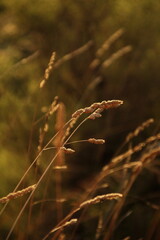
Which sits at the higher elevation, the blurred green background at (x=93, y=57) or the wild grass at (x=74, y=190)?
the blurred green background at (x=93, y=57)

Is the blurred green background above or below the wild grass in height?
above

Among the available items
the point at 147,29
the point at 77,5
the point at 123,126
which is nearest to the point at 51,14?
the point at 77,5

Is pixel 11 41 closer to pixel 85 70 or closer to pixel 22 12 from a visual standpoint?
pixel 22 12

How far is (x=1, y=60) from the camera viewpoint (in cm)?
230

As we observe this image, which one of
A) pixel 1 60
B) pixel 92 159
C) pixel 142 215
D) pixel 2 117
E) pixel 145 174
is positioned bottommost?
pixel 142 215

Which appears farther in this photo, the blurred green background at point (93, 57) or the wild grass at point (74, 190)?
the blurred green background at point (93, 57)

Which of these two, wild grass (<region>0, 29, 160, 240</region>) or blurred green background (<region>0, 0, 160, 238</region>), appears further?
blurred green background (<region>0, 0, 160, 238</region>)

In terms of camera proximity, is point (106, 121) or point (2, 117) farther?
point (106, 121)

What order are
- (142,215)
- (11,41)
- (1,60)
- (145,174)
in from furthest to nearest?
1. (11,41)
2. (1,60)
3. (145,174)
4. (142,215)

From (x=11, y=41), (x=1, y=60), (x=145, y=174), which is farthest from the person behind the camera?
(x=11, y=41)

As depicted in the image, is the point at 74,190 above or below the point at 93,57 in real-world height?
below

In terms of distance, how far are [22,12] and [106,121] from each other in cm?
68

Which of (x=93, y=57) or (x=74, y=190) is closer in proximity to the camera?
(x=74, y=190)

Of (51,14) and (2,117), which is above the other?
(51,14)
